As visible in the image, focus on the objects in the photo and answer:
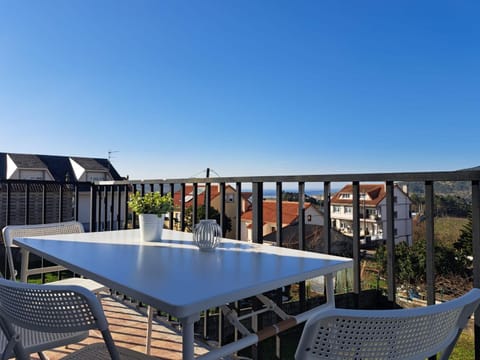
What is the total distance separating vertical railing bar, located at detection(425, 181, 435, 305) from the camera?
1.52 m

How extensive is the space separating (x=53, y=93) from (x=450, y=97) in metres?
18.3

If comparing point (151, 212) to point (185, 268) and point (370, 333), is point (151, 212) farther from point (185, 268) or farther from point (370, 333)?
point (370, 333)

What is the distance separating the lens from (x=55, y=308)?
913 mm

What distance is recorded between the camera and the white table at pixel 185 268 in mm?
869

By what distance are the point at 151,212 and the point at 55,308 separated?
38.7 inches

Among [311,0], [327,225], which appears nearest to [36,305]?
[327,225]

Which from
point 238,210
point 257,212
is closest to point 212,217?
point 238,210

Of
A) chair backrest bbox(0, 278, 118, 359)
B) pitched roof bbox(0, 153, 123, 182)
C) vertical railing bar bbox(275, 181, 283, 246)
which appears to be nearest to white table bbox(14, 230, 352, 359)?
chair backrest bbox(0, 278, 118, 359)

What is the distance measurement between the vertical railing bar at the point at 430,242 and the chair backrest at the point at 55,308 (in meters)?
1.37

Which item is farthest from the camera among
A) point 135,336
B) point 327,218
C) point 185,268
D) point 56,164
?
point 56,164

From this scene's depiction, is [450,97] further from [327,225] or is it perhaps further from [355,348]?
[355,348]

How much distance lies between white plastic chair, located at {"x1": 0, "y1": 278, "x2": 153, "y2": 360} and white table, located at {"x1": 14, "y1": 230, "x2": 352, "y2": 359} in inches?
4.3

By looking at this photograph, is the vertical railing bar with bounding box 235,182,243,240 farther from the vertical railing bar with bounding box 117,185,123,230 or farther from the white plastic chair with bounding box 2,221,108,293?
the vertical railing bar with bounding box 117,185,123,230

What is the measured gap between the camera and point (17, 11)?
5.20 metres
